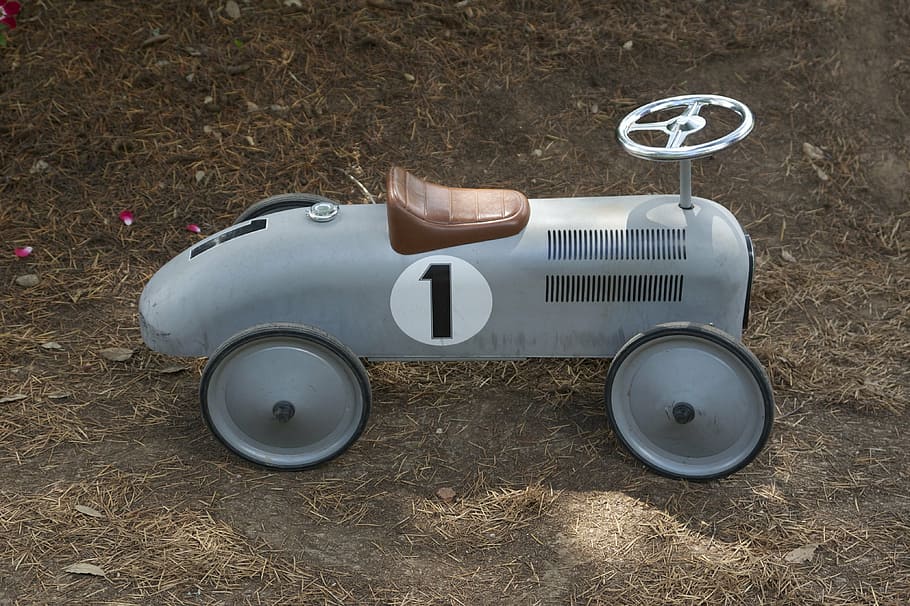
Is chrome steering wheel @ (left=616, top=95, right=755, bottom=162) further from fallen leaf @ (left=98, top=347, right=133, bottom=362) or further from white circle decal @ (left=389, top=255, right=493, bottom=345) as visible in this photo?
fallen leaf @ (left=98, top=347, right=133, bottom=362)

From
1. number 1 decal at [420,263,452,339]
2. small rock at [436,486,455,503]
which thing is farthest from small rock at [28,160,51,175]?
small rock at [436,486,455,503]

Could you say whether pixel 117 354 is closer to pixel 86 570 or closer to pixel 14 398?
pixel 14 398

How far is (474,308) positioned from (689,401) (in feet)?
2.56

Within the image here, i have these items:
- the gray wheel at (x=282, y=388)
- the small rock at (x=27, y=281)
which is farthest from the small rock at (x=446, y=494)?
the small rock at (x=27, y=281)

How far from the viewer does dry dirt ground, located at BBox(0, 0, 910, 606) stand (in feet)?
9.97

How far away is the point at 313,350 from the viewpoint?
10.8 feet

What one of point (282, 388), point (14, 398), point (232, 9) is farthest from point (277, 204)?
point (232, 9)

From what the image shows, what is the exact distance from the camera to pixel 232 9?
551 centimetres

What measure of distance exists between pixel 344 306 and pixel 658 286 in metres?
1.08

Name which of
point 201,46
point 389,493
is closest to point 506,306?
point 389,493

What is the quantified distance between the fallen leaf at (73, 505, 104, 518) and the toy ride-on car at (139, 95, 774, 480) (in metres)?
0.45

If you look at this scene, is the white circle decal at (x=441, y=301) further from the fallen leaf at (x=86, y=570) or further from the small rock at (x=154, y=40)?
the small rock at (x=154, y=40)

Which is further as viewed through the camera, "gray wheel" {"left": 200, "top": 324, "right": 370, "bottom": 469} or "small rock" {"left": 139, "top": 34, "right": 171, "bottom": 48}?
"small rock" {"left": 139, "top": 34, "right": 171, "bottom": 48}

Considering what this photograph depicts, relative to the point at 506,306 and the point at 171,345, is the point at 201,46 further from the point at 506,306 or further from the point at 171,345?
the point at 506,306
